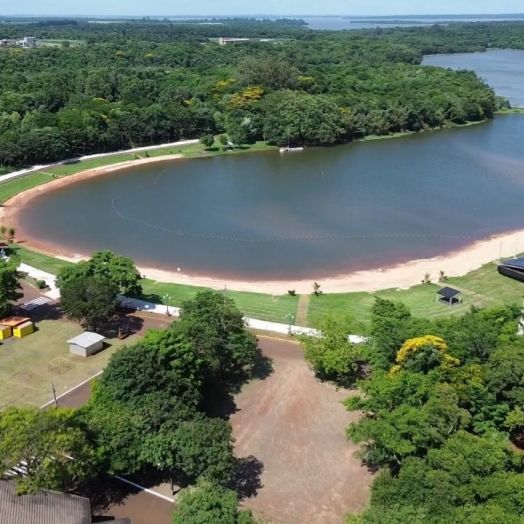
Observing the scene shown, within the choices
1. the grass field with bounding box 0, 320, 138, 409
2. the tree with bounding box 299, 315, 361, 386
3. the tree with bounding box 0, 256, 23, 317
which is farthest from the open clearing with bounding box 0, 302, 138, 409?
the tree with bounding box 299, 315, 361, 386

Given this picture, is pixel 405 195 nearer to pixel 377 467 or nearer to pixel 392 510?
pixel 377 467

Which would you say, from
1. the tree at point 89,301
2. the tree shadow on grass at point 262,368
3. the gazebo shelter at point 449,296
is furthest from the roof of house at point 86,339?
the gazebo shelter at point 449,296

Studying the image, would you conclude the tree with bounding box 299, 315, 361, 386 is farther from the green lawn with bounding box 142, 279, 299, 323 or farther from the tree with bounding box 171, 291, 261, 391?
the green lawn with bounding box 142, 279, 299, 323

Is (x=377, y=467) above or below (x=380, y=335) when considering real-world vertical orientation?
below

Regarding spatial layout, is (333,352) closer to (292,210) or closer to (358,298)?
(358,298)

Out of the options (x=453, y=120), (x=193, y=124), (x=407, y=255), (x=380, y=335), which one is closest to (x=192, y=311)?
(x=380, y=335)

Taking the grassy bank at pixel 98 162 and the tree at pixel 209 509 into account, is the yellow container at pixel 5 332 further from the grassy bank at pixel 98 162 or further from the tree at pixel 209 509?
the grassy bank at pixel 98 162
